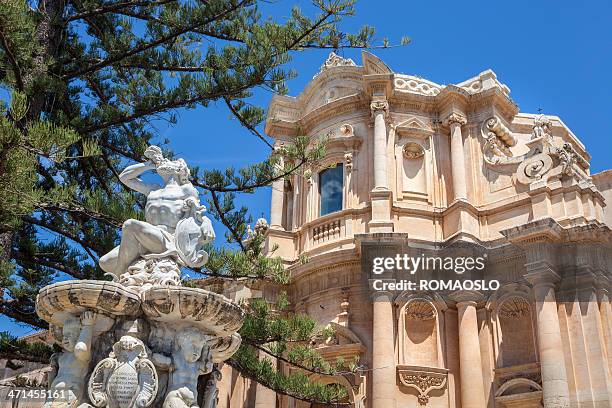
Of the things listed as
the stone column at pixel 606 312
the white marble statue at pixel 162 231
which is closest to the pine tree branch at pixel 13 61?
the white marble statue at pixel 162 231

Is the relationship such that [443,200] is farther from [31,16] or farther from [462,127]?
[31,16]

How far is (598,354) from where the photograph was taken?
14.0 metres

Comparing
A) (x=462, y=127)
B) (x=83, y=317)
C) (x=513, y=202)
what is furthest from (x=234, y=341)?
(x=462, y=127)

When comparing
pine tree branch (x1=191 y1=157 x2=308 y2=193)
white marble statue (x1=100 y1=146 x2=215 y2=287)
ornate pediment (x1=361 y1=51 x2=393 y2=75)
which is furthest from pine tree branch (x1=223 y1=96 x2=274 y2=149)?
ornate pediment (x1=361 y1=51 x2=393 y2=75)

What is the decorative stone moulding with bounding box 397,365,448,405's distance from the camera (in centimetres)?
1494

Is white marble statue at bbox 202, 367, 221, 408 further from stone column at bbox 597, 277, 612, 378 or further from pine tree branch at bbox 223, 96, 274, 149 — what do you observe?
stone column at bbox 597, 277, 612, 378

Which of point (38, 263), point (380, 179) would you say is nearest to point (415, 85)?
point (380, 179)

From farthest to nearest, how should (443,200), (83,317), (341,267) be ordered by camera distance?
(443,200)
(341,267)
(83,317)

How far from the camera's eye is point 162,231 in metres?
6.04

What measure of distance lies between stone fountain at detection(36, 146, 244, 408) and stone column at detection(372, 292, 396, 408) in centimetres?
918

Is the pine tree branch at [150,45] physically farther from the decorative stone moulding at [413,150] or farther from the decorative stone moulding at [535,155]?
the decorative stone moulding at [535,155]

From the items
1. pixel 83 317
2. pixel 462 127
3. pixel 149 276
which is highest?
pixel 462 127

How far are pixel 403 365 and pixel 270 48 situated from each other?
827 centimetres

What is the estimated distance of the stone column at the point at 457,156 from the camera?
17.1 meters
